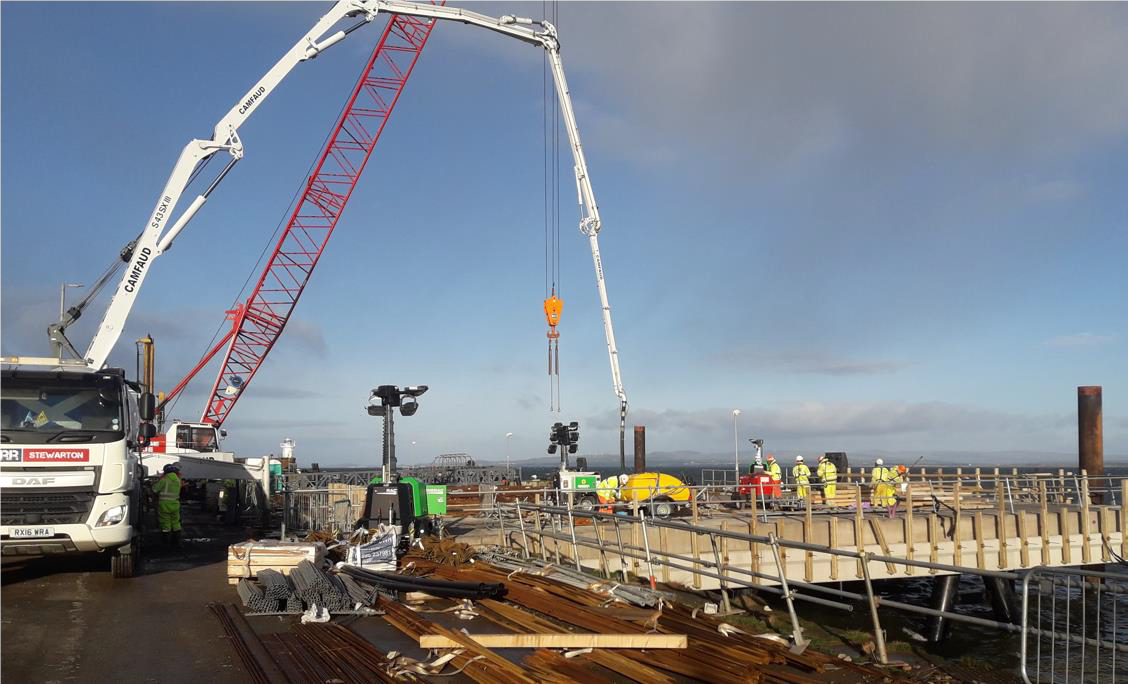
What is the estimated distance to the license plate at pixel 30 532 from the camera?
12.4 meters

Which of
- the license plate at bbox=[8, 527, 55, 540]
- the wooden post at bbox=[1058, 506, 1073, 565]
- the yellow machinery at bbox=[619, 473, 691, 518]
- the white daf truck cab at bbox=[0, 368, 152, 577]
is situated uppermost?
the white daf truck cab at bbox=[0, 368, 152, 577]

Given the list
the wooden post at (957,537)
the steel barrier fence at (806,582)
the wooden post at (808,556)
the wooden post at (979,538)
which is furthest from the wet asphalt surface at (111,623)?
the wooden post at (979,538)

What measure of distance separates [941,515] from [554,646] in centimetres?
1694

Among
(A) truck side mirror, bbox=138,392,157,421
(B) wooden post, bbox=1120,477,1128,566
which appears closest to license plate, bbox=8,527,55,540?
(A) truck side mirror, bbox=138,392,157,421

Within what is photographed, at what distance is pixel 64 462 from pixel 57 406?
0.89 m

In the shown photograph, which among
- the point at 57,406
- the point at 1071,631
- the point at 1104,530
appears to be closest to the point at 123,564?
the point at 57,406

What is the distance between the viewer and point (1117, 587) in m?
7.41

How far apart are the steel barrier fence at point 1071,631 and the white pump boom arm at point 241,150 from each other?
13.8 m

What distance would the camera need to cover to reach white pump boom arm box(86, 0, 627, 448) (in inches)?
907

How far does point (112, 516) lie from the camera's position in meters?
13.0

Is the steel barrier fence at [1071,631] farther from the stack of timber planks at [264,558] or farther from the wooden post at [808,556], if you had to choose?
the stack of timber planks at [264,558]

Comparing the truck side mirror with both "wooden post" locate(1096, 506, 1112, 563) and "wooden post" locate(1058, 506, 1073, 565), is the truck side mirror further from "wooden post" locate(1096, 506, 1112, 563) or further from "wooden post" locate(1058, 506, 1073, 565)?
"wooden post" locate(1096, 506, 1112, 563)

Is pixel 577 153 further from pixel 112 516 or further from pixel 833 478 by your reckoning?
pixel 112 516

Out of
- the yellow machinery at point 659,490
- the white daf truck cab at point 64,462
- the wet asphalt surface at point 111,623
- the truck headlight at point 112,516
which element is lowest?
the yellow machinery at point 659,490
